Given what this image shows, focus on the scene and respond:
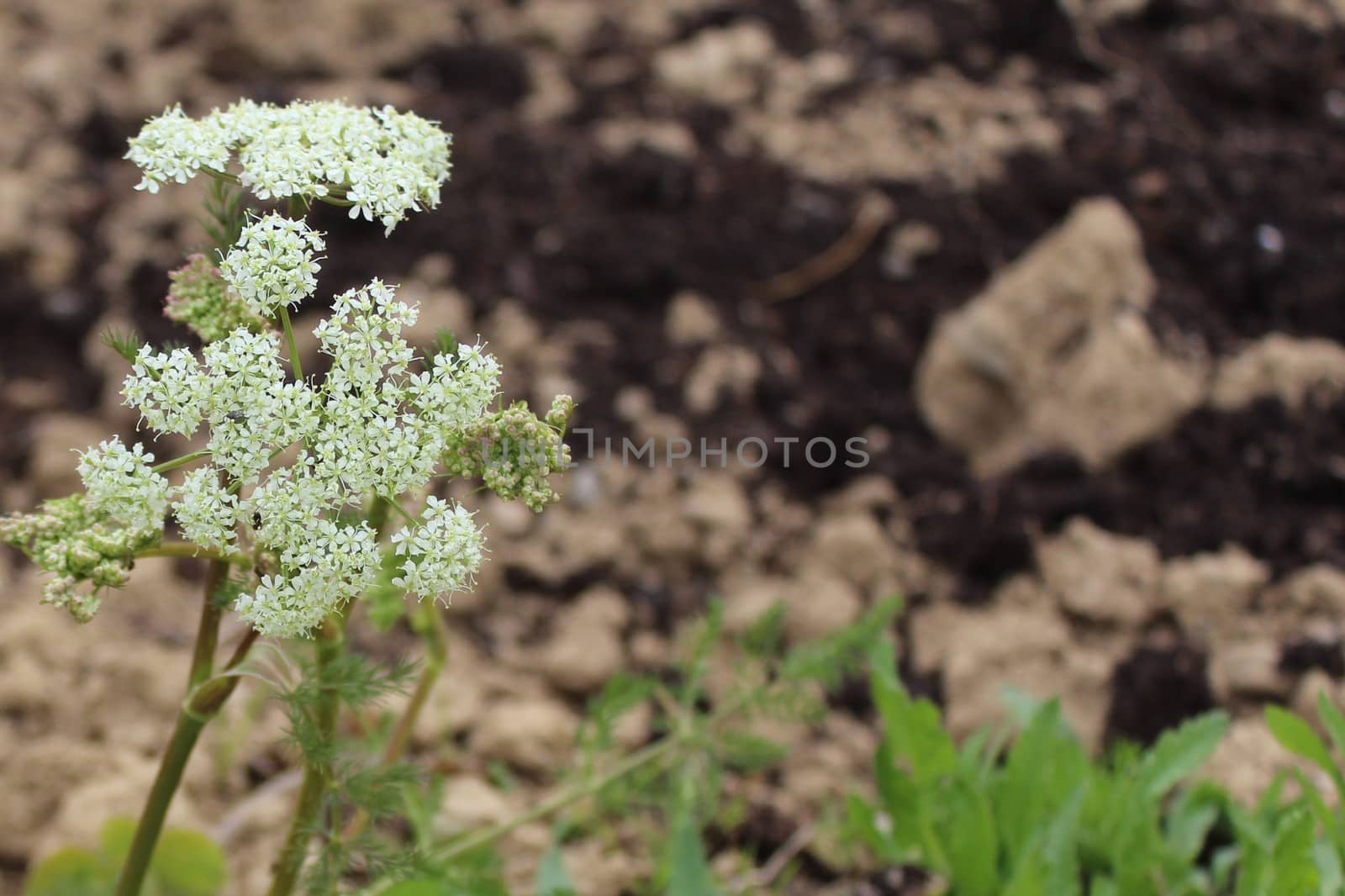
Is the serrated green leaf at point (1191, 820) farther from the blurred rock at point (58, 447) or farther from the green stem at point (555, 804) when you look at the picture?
the blurred rock at point (58, 447)

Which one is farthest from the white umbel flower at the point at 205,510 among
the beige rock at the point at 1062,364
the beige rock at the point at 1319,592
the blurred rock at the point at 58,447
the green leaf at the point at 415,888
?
the beige rock at the point at 1319,592

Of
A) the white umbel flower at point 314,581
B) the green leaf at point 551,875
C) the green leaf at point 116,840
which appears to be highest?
the white umbel flower at point 314,581

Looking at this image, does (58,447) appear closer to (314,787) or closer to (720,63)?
(314,787)

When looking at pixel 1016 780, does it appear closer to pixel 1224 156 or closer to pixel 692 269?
pixel 692 269

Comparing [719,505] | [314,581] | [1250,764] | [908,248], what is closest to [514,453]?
[314,581]

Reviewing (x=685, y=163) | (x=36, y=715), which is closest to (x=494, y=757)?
(x=36, y=715)

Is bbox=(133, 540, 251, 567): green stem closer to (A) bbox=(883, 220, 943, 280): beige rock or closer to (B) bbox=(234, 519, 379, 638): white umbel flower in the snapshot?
(B) bbox=(234, 519, 379, 638): white umbel flower

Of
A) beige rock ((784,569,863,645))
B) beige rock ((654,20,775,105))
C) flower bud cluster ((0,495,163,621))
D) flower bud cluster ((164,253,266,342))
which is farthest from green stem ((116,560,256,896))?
beige rock ((654,20,775,105))
